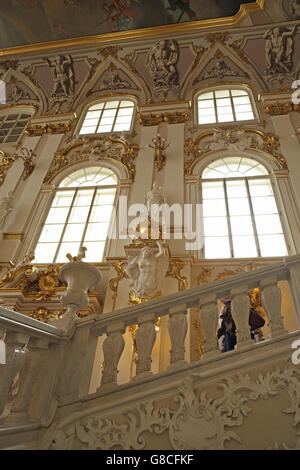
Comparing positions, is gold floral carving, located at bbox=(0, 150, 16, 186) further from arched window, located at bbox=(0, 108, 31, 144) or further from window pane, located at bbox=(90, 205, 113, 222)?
window pane, located at bbox=(90, 205, 113, 222)

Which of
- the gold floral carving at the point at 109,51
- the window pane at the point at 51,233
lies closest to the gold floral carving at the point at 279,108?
the gold floral carving at the point at 109,51

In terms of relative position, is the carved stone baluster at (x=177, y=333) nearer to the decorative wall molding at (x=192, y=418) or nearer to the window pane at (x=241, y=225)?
the decorative wall molding at (x=192, y=418)

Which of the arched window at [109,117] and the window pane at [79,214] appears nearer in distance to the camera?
the window pane at [79,214]

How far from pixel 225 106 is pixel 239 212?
4.20 m

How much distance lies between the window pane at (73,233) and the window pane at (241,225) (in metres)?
2.97

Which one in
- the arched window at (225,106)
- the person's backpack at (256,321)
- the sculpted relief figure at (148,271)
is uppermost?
the arched window at (225,106)

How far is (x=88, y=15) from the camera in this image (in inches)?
452

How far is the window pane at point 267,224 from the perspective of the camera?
6.36 meters

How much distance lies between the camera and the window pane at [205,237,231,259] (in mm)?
6109

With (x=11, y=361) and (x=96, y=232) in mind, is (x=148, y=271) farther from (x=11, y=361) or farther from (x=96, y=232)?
(x=11, y=361)

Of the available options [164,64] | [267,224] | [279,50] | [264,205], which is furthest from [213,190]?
[279,50]

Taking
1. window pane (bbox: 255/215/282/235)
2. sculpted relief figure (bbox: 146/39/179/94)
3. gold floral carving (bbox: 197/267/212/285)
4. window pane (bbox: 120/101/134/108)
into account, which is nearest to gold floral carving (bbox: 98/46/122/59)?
sculpted relief figure (bbox: 146/39/179/94)
